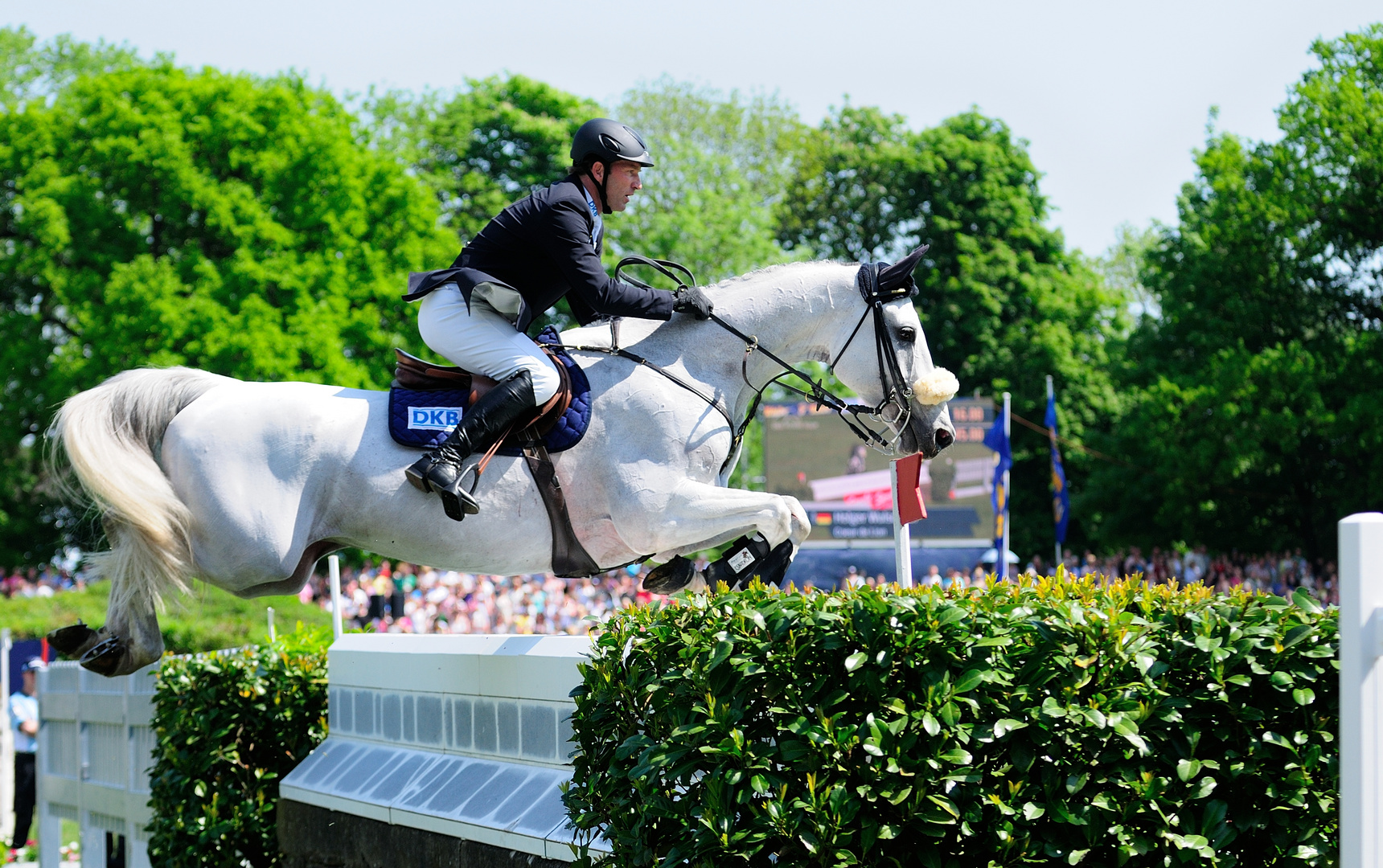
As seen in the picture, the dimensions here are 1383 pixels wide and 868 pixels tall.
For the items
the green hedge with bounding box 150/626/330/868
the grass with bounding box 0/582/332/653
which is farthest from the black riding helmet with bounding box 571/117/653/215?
the grass with bounding box 0/582/332/653

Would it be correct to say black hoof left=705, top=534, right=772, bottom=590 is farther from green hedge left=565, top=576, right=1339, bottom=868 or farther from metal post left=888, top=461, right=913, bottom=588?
green hedge left=565, top=576, right=1339, bottom=868

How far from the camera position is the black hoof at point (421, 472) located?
434 cm

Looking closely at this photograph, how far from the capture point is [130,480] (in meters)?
4.36

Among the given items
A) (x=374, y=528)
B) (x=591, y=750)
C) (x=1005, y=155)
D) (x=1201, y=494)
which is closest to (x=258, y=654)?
(x=374, y=528)

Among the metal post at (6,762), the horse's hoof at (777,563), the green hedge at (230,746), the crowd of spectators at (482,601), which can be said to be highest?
the horse's hoof at (777,563)

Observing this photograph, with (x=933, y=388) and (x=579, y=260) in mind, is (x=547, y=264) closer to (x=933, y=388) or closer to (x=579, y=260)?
(x=579, y=260)

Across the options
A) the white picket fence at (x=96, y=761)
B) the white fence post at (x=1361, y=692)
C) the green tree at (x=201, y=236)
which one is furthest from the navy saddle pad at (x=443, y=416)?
the green tree at (x=201, y=236)

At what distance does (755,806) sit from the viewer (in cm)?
296

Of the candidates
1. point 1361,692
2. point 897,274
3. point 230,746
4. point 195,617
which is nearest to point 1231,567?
point 195,617

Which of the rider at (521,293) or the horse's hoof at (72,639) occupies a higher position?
the rider at (521,293)

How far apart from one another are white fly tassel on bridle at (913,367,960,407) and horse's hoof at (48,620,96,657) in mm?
3207

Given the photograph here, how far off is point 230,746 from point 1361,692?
536 centimetres

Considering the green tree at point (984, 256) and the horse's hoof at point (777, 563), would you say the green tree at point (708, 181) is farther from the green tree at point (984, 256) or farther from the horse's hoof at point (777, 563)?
the horse's hoof at point (777, 563)

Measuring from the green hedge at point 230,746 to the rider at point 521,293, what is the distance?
2596 millimetres
